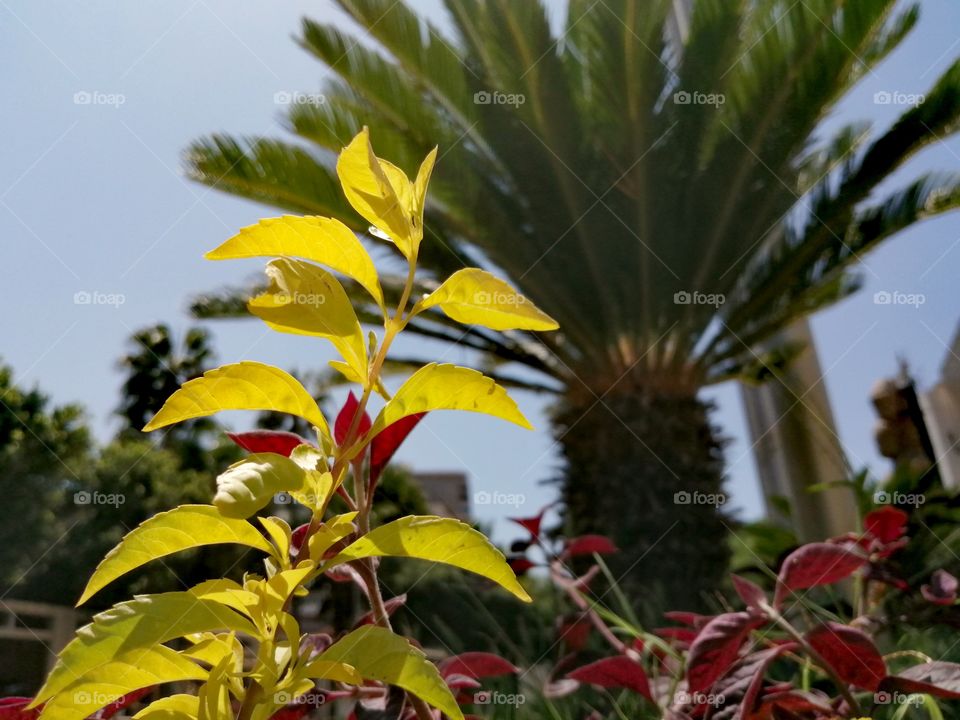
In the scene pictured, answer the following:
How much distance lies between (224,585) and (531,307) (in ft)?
0.61

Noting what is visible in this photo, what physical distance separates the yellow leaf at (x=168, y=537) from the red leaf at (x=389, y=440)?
180mm

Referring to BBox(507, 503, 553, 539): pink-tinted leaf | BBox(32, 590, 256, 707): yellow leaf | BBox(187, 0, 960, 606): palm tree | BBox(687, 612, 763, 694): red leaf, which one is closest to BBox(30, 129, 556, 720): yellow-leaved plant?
BBox(32, 590, 256, 707): yellow leaf

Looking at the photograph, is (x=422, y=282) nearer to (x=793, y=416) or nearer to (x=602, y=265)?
(x=602, y=265)

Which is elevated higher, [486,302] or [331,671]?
[486,302]

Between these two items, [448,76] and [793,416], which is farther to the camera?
[793,416]

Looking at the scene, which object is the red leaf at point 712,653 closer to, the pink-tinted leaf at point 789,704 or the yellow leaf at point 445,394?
the pink-tinted leaf at point 789,704

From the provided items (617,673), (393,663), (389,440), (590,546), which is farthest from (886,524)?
(393,663)

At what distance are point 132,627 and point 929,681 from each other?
552mm

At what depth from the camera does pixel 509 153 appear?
Result: 124 inches

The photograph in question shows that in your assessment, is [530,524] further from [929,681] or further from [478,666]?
[929,681]

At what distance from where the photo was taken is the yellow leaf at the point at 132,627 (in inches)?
10.5

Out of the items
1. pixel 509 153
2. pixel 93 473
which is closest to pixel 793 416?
pixel 509 153

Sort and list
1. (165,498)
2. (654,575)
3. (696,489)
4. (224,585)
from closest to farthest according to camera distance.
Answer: (224,585) < (654,575) < (696,489) < (165,498)

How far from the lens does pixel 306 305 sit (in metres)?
0.34
